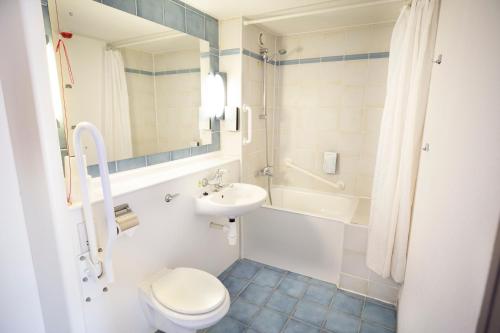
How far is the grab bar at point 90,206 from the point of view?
3.34 feet

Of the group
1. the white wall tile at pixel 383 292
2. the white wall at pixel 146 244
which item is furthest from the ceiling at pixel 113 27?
the white wall tile at pixel 383 292

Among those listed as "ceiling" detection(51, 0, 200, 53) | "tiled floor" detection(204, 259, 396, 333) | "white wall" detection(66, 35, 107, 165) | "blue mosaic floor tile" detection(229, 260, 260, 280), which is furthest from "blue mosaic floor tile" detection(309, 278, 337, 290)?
"ceiling" detection(51, 0, 200, 53)

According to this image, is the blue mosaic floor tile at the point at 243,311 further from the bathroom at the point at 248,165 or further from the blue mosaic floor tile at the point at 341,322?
the blue mosaic floor tile at the point at 341,322

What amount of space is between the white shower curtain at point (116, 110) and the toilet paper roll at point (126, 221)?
45 cm

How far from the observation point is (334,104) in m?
2.79

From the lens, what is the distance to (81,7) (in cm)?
142

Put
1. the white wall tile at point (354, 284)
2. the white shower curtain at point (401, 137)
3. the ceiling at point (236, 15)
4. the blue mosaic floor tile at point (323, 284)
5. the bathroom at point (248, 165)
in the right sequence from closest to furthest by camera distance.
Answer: the bathroom at point (248, 165) < the ceiling at point (236, 15) < the white shower curtain at point (401, 137) < the white wall tile at point (354, 284) < the blue mosaic floor tile at point (323, 284)

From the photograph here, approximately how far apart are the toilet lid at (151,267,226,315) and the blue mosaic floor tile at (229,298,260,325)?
0.53 metres

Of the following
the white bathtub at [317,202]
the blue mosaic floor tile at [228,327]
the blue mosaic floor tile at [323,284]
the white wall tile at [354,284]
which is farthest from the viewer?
the white bathtub at [317,202]

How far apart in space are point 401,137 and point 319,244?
1.07 metres

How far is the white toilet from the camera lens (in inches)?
53.3

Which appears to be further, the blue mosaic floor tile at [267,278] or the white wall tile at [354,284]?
the blue mosaic floor tile at [267,278]

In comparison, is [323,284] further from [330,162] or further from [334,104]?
[334,104]

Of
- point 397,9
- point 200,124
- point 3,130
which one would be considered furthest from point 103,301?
point 397,9
